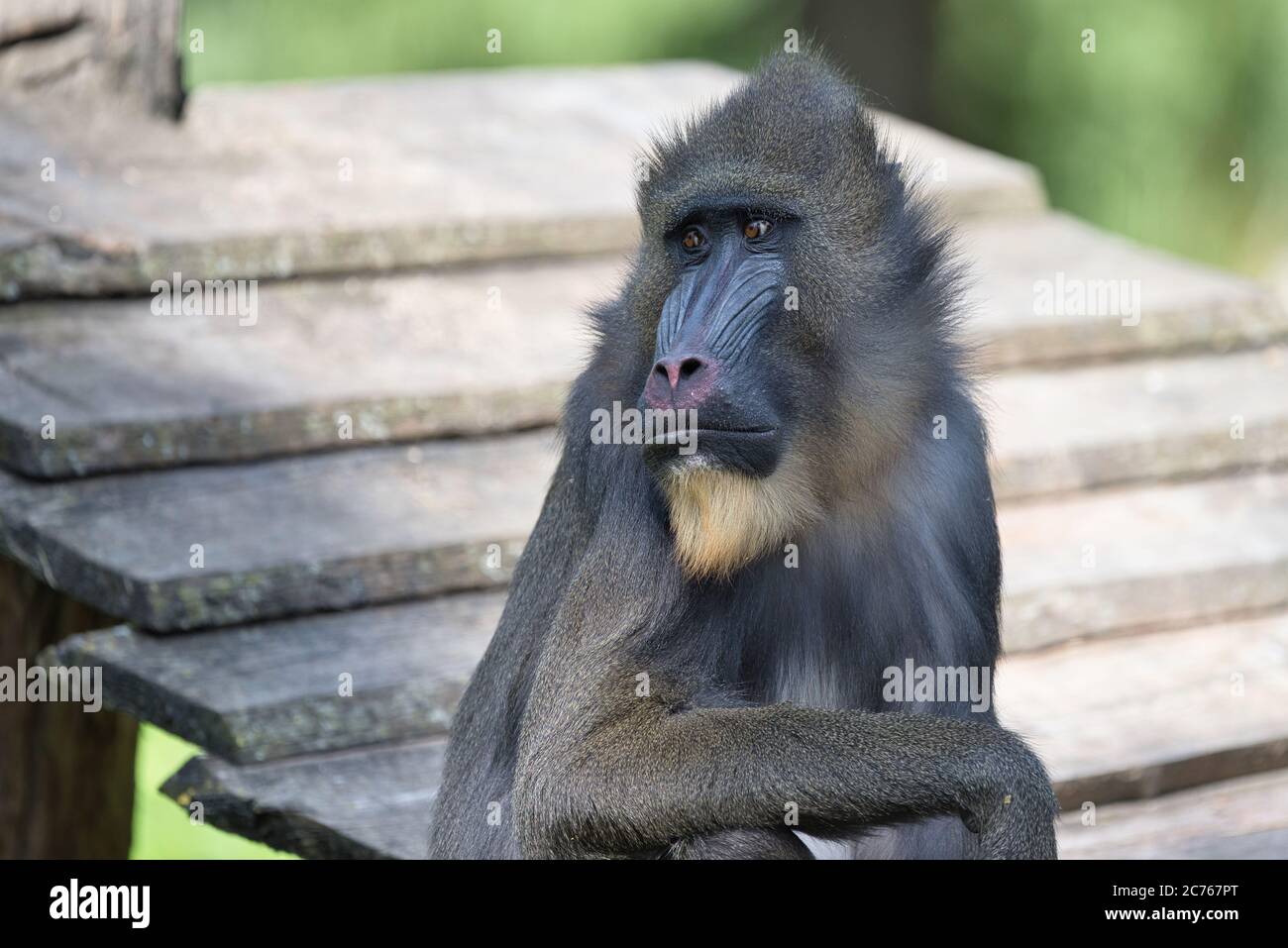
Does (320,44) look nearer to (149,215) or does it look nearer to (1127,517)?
(149,215)

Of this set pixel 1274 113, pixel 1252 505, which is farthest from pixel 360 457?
pixel 1274 113

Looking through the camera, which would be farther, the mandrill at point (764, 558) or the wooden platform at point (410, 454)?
the wooden platform at point (410, 454)

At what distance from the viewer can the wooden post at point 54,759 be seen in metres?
6.30

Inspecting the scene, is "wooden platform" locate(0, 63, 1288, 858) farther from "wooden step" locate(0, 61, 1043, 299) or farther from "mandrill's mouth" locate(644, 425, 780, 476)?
"mandrill's mouth" locate(644, 425, 780, 476)

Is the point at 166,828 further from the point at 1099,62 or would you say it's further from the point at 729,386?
the point at 1099,62

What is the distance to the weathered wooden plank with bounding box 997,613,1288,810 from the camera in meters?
5.06

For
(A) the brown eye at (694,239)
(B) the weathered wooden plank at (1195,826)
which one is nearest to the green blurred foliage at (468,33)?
(B) the weathered wooden plank at (1195,826)

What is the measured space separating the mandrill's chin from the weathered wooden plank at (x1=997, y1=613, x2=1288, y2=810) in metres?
1.43

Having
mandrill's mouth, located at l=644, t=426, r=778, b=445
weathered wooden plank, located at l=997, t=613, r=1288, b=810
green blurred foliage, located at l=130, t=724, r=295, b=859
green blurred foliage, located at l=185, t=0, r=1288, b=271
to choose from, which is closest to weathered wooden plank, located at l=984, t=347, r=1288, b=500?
weathered wooden plank, located at l=997, t=613, r=1288, b=810

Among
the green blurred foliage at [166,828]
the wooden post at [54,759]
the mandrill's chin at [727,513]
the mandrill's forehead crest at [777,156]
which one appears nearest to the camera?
the mandrill's chin at [727,513]

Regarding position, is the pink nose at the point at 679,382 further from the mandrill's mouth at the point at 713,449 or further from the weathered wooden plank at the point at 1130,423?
the weathered wooden plank at the point at 1130,423

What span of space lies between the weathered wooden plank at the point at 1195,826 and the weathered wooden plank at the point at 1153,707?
4 centimetres

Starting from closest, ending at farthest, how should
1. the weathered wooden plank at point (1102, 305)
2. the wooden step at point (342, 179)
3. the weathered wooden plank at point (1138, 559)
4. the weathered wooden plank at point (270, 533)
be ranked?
the weathered wooden plank at point (270, 533), the weathered wooden plank at point (1138, 559), the wooden step at point (342, 179), the weathered wooden plank at point (1102, 305)
